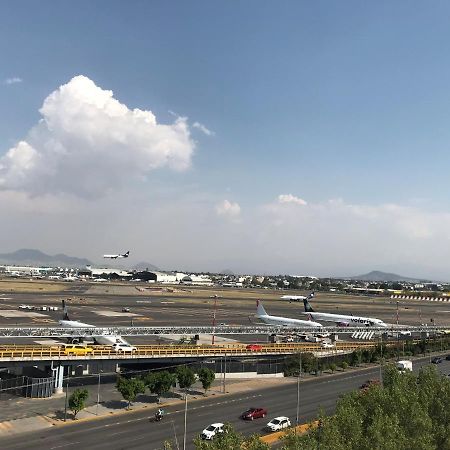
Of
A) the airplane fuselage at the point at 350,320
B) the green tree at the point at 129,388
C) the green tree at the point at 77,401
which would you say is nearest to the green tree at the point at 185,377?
the green tree at the point at 129,388

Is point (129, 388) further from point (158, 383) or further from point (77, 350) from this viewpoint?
point (77, 350)

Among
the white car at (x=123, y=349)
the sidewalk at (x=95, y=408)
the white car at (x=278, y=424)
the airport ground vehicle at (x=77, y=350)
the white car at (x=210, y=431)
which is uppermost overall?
the airport ground vehicle at (x=77, y=350)

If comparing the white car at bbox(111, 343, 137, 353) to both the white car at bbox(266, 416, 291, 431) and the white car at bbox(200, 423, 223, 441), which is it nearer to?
the white car at bbox(200, 423, 223, 441)

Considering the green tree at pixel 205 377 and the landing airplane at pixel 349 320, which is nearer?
the green tree at pixel 205 377

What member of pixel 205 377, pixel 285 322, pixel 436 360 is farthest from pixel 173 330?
pixel 436 360

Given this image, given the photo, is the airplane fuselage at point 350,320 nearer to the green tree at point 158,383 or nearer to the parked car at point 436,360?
the parked car at point 436,360

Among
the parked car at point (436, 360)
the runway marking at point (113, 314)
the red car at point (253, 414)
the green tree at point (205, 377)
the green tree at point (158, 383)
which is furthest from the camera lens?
the runway marking at point (113, 314)

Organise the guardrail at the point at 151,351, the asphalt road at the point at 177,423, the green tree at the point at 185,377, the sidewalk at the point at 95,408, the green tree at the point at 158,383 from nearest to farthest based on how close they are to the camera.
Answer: the asphalt road at the point at 177,423, the sidewalk at the point at 95,408, the green tree at the point at 158,383, the guardrail at the point at 151,351, the green tree at the point at 185,377
